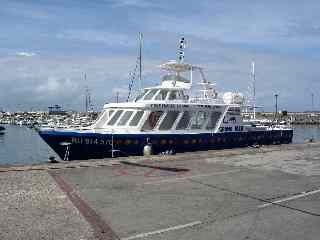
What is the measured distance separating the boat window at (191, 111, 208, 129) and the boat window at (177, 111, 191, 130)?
15.7 inches

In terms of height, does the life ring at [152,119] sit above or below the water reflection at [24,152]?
above

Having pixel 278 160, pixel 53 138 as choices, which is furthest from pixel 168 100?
pixel 278 160

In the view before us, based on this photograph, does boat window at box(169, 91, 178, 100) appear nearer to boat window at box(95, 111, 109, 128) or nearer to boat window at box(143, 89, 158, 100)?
boat window at box(143, 89, 158, 100)

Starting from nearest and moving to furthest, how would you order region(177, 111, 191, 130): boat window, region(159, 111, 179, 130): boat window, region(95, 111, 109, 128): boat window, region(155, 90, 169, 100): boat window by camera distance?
Answer: region(159, 111, 179, 130): boat window < region(177, 111, 191, 130): boat window < region(95, 111, 109, 128): boat window < region(155, 90, 169, 100): boat window

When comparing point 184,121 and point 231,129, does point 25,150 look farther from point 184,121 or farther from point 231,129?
point 184,121

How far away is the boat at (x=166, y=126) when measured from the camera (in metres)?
21.7

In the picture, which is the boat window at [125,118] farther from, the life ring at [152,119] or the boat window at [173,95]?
the boat window at [173,95]

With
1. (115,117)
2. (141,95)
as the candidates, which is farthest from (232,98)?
(115,117)

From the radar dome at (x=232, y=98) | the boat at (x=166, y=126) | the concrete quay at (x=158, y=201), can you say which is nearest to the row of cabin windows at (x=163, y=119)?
the boat at (x=166, y=126)

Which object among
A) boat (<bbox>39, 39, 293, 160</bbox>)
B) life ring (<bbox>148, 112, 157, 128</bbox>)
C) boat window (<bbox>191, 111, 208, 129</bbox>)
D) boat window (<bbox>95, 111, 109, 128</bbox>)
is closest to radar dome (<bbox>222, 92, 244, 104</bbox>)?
boat (<bbox>39, 39, 293, 160</bbox>)

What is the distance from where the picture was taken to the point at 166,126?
24250 mm

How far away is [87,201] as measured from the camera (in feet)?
29.3

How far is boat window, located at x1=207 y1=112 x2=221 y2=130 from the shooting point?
26455 mm

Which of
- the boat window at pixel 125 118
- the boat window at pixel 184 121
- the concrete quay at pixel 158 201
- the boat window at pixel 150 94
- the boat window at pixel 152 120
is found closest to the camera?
the concrete quay at pixel 158 201
